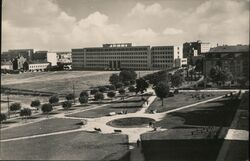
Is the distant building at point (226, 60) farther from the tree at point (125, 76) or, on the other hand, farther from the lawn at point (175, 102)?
the lawn at point (175, 102)

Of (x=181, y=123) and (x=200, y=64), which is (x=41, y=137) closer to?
(x=181, y=123)

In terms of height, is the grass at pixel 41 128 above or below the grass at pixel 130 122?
below

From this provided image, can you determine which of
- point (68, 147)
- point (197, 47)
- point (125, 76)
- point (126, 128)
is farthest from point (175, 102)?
point (197, 47)

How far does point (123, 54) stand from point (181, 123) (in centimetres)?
8162

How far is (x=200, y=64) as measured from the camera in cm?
A: 8038

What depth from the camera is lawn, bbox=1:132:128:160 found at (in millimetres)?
21188

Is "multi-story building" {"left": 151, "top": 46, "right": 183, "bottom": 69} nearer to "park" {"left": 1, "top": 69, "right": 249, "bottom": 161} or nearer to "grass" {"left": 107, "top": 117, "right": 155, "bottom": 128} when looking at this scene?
"park" {"left": 1, "top": 69, "right": 249, "bottom": 161}

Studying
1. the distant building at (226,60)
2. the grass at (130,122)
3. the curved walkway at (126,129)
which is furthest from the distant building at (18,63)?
the grass at (130,122)

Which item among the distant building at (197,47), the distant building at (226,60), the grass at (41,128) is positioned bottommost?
the grass at (41,128)

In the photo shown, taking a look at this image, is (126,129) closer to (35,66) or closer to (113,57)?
(113,57)

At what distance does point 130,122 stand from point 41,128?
870 centimetres

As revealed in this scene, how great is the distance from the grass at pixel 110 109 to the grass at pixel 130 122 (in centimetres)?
426

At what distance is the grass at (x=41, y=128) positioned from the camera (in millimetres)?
28509

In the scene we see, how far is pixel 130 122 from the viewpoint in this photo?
3119cm
